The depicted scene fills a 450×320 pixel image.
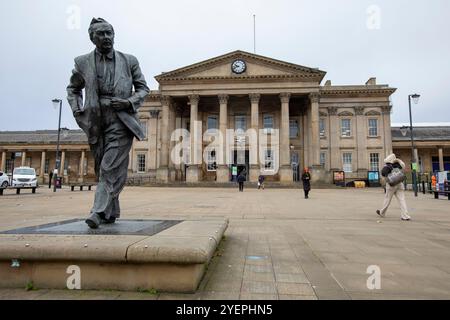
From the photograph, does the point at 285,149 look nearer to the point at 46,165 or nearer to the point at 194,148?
the point at 194,148

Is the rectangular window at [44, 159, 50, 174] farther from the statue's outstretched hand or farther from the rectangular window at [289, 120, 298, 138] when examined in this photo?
the statue's outstretched hand

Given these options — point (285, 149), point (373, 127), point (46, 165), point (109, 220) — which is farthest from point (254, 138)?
point (46, 165)

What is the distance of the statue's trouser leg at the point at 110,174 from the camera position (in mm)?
4031

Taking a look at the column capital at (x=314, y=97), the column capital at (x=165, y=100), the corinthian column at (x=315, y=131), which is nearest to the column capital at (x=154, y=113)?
the column capital at (x=165, y=100)

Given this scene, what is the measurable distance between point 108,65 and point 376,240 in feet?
18.1

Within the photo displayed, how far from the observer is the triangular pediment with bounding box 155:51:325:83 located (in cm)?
3653

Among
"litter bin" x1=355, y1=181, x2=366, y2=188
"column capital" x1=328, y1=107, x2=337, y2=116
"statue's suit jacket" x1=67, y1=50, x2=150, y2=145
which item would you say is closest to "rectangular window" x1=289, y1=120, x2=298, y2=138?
"column capital" x1=328, y1=107, x2=337, y2=116

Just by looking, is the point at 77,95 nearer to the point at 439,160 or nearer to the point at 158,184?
the point at 158,184

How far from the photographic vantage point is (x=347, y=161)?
41.2 m

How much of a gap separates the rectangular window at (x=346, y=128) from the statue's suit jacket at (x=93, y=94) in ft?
135

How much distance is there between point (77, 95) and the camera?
168 inches

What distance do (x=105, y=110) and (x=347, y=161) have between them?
4157 cm

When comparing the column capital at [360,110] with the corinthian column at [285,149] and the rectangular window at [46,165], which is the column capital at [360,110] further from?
the rectangular window at [46,165]
